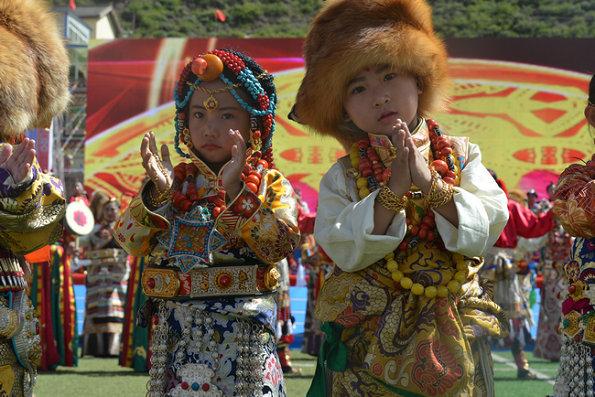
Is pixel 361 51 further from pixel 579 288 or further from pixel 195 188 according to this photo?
pixel 579 288

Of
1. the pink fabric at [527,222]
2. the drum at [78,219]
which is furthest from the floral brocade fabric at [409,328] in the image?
the drum at [78,219]

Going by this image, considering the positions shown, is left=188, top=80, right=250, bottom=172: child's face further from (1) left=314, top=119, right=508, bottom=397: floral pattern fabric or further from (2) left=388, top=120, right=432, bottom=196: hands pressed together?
(2) left=388, top=120, right=432, bottom=196: hands pressed together

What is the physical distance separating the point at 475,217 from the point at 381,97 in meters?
0.59

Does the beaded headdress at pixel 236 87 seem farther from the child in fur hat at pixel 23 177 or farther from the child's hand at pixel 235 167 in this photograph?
the child in fur hat at pixel 23 177

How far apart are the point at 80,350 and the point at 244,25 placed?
114 ft

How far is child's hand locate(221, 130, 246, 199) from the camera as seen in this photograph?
3.18 meters

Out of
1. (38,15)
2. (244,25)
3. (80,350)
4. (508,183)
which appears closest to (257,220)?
(38,15)

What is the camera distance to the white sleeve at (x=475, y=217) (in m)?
2.82

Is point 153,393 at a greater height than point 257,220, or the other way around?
point 257,220

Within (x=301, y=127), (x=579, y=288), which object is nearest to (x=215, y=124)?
(x=579, y=288)

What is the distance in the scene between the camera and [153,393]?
3197 millimetres

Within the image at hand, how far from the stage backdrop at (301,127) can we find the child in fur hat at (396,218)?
541 inches

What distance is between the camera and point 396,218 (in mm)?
2867

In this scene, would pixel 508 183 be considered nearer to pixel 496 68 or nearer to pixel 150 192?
pixel 496 68
